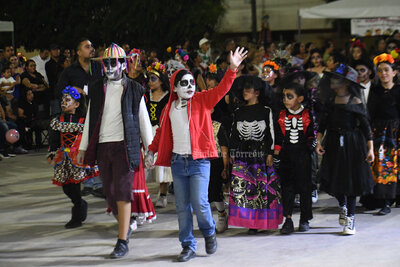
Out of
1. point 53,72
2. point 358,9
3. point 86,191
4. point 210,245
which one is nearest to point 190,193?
point 210,245

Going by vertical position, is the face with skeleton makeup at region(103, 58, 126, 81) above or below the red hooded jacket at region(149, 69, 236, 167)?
above

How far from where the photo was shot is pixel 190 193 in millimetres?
6379

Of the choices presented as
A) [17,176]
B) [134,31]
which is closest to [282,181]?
[17,176]

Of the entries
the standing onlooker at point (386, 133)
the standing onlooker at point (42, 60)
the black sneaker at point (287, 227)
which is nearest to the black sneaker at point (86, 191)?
the black sneaker at point (287, 227)

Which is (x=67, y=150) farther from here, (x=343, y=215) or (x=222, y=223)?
(x=343, y=215)

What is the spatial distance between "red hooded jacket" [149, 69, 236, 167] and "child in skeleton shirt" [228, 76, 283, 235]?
0.85m

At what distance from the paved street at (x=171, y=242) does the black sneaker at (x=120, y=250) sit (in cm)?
7

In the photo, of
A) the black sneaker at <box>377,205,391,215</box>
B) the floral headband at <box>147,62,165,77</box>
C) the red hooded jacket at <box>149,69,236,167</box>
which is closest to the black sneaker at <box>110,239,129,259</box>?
the red hooded jacket at <box>149,69,236,167</box>

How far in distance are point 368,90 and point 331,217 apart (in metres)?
2.01

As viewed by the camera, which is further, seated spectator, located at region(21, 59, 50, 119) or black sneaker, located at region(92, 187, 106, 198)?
seated spectator, located at region(21, 59, 50, 119)

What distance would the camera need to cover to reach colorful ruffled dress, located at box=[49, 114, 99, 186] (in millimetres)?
7691

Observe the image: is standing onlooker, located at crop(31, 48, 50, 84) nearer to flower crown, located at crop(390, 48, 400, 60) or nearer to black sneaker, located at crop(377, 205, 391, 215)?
flower crown, located at crop(390, 48, 400, 60)

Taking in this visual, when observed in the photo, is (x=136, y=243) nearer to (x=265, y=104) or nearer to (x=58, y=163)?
(x=58, y=163)

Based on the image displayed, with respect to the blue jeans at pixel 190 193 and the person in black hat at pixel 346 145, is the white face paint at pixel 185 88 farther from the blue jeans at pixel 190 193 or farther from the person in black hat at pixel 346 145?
the person in black hat at pixel 346 145
